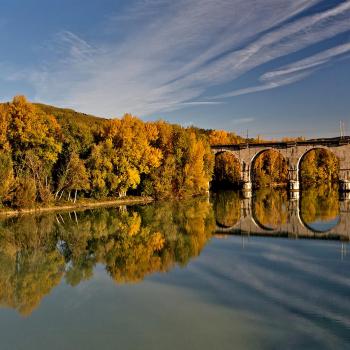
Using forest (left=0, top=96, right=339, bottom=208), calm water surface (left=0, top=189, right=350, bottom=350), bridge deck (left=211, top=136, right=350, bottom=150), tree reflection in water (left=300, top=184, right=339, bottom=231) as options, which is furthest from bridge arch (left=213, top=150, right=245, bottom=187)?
calm water surface (left=0, top=189, right=350, bottom=350)

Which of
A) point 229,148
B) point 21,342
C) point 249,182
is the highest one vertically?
point 229,148

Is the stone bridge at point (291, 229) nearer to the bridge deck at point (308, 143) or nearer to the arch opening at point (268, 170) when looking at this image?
the bridge deck at point (308, 143)

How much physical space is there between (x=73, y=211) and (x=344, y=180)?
140ft

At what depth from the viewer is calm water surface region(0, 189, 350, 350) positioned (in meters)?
12.3

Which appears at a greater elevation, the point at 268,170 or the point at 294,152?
the point at 294,152

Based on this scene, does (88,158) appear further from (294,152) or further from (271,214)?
(294,152)

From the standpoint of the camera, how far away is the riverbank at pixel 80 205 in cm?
3822

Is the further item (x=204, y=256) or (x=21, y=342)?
(x=204, y=256)

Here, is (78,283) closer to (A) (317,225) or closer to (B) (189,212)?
(A) (317,225)

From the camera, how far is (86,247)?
25453 millimetres

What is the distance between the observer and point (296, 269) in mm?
19781

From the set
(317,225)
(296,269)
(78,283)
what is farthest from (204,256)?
(317,225)

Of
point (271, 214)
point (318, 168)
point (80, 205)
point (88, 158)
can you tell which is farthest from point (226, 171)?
point (80, 205)

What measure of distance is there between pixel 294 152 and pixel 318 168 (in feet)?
82.0
